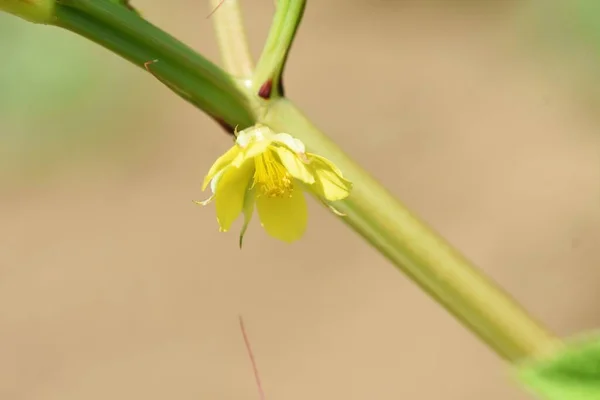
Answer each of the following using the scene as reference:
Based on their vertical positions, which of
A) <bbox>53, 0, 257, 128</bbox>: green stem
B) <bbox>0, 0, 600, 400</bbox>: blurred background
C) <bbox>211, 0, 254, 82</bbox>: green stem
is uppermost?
<bbox>0, 0, 600, 400</bbox>: blurred background

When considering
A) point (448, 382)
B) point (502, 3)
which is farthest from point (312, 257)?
point (502, 3)

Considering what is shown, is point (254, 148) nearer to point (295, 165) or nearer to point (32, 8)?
point (295, 165)

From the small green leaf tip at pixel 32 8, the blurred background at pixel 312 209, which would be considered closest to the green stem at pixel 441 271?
the small green leaf tip at pixel 32 8

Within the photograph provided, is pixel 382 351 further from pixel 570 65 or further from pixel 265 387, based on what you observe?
pixel 570 65

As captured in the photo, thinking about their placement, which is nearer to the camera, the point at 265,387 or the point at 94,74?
the point at 265,387

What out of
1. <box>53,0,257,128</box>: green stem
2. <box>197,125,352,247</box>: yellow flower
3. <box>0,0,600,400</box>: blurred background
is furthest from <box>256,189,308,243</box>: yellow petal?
<box>0,0,600,400</box>: blurred background

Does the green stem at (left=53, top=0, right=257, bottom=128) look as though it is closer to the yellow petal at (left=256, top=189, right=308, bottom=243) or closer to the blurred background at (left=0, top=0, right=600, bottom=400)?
the yellow petal at (left=256, top=189, right=308, bottom=243)

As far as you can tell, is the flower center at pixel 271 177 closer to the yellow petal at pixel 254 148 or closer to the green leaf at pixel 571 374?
the yellow petal at pixel 254 148

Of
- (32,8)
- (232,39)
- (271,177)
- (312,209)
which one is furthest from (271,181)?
(312,209)
